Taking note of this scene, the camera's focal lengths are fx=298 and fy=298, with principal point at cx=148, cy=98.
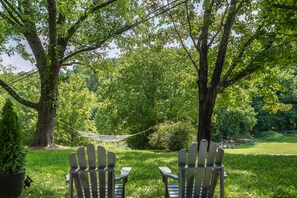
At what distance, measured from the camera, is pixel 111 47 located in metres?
11.9

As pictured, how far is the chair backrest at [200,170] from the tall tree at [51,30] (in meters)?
6.37

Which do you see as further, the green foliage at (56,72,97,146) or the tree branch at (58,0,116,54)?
the green foliage at (56,72,97,146)

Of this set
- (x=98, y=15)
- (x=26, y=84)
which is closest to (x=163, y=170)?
(x=98, y=15)

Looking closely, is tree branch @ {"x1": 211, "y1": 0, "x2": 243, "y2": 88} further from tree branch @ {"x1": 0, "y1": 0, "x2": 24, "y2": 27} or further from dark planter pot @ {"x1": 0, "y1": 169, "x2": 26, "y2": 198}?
dark planter pot @ {"x1": 0, "y1": 169, "x2": 26, "y2": 198}

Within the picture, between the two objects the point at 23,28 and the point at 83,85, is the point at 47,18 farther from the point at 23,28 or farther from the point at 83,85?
the point at 83,85

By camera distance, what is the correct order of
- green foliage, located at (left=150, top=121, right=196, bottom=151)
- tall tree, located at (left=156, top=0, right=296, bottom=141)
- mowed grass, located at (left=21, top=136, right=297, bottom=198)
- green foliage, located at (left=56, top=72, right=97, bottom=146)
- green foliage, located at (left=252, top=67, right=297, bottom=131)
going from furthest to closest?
green foliage, located at (left=252, top=67, right=297, bottom=131), green foliage, located at (left=56, top=72, right=97, bottom=146), green foliage, located at (left=150, top=121, right=196, bottom=151), tall tree, located at (left=156, top=0, right=296, bottom=141), mowed grass, located at (left=21, top=136, right=297, bottom=198)

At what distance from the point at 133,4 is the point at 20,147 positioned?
27.7 feet

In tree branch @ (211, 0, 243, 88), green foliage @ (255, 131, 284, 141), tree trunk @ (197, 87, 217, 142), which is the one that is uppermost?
tree branch @ (211, 0, 243, 88)

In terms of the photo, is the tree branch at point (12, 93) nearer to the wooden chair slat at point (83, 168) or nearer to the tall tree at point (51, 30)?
the tall tree at point (51, 30)

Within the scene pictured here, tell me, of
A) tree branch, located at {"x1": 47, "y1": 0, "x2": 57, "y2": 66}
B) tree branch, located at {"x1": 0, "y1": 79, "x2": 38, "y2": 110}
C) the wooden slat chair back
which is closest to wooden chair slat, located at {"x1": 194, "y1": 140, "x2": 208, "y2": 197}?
the wooden slat chair back

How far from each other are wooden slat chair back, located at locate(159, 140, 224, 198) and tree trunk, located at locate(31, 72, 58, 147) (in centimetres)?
780

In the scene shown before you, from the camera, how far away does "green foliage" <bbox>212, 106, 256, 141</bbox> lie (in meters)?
27.7

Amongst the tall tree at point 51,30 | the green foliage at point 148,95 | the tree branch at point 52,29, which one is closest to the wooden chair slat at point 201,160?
the tall tree at point 51,30

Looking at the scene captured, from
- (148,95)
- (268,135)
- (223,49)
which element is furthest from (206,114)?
(268,135)
